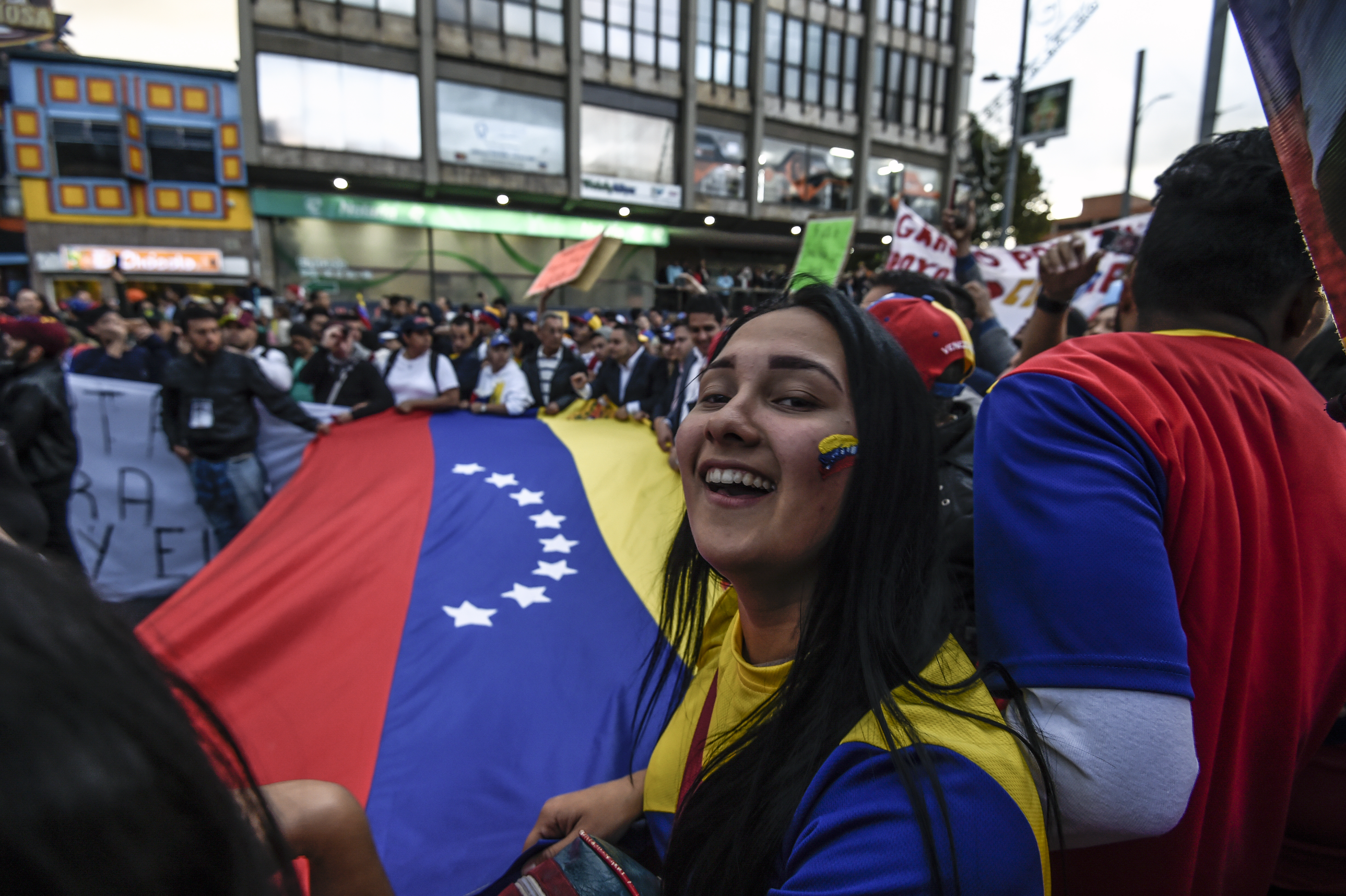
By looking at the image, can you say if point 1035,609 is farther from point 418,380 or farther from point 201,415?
point 418,380

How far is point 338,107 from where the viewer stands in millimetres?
21219

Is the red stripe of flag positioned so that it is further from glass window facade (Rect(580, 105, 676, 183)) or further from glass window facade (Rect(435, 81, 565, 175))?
glass window facade (Rect(580, 105, 676, 183))

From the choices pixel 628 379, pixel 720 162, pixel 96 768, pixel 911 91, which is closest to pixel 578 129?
pixel 720 162

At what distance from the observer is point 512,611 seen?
3.08 metres

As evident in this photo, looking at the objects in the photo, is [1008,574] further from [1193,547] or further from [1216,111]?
[1216,111]

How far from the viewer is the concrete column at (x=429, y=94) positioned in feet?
72.1

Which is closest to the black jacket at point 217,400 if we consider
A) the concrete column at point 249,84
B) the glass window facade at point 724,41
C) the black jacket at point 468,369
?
the black jacket at point 468,369

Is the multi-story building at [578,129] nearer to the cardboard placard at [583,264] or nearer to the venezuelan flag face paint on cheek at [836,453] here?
the cardboard placard at [583,264]

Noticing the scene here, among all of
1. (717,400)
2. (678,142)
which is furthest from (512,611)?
(678,142)

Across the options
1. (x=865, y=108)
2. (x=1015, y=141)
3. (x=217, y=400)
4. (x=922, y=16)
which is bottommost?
(x=217, y=400)

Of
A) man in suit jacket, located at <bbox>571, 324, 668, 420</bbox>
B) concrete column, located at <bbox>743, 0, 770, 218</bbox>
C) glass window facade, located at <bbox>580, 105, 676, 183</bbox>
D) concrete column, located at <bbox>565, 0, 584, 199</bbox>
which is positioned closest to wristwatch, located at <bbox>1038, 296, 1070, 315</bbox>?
man in suit jacket, located at <bbox>571, 324, 668, 420</bbox>

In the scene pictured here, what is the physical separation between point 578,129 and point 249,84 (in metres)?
10.4

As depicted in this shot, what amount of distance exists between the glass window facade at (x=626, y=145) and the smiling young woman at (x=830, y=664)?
26.1 metres

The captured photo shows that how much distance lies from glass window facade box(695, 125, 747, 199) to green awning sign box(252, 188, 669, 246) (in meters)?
2.57
